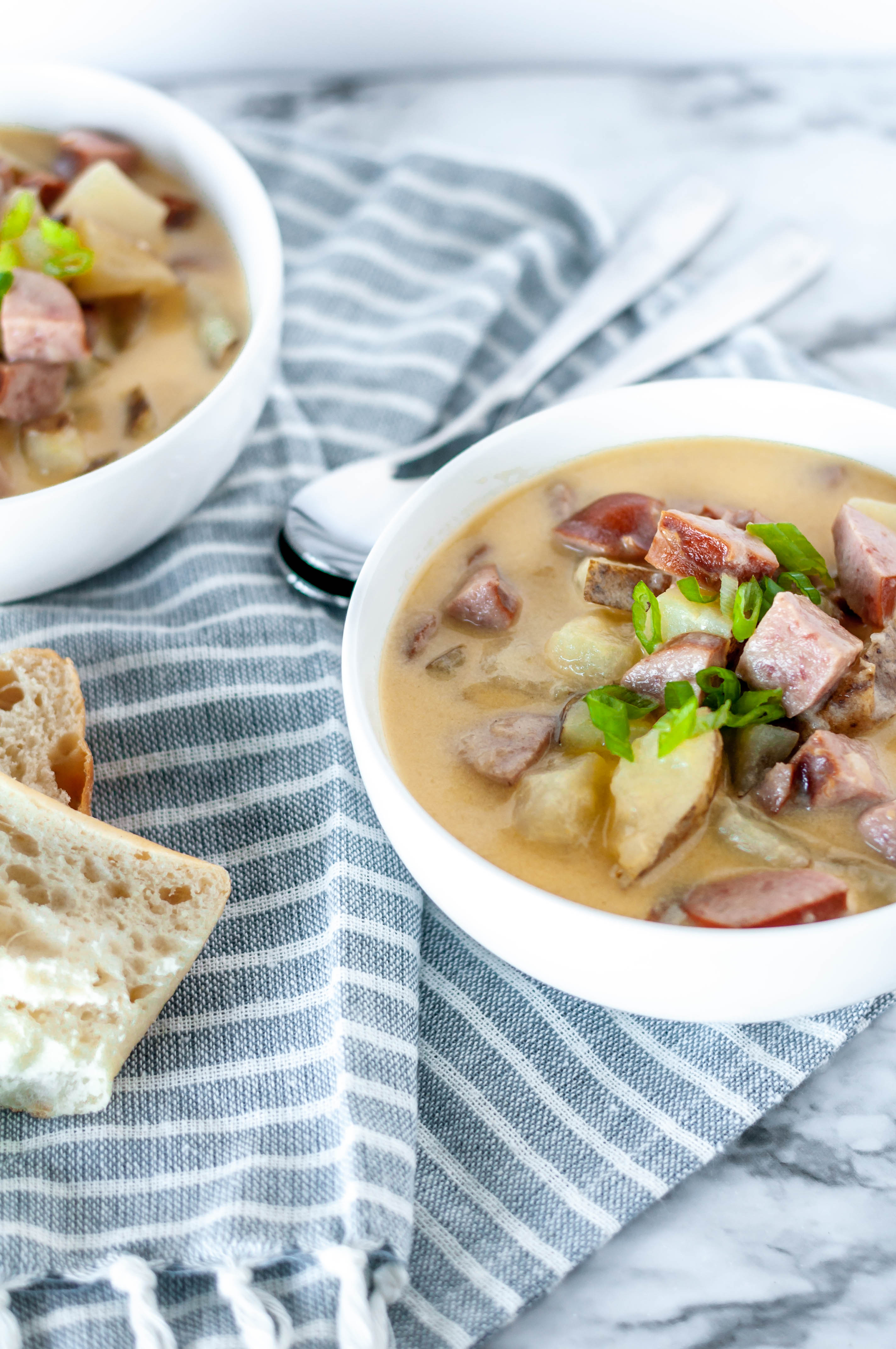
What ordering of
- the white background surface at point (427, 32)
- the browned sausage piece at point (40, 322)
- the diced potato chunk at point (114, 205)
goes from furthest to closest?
the white background surface at point (427, 32) → the diced potato chunk at point (114, 205) → the browned sausage piece at point (40, 322)

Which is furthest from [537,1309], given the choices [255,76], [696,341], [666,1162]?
[255,76]

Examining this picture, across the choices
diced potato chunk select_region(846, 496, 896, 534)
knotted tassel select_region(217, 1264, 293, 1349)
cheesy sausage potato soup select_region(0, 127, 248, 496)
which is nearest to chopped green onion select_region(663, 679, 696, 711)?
diced potato chunk select_region(846, 496, 896, 534)

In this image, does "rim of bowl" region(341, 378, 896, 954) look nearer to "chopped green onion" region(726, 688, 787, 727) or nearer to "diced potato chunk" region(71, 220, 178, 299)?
"chopped green onion" region(726, 688, 787, 727)

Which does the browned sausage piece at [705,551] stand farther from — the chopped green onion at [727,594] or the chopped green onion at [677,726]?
the chopped green onion at [677,726]

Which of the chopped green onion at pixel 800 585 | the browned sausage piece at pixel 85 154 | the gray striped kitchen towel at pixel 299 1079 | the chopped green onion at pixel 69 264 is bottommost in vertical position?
the gray striped kitchen towel at pixel 299 1079

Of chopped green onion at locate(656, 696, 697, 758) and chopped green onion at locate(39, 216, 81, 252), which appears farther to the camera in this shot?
chopped green onion at locate(39, 216, 81, 252)

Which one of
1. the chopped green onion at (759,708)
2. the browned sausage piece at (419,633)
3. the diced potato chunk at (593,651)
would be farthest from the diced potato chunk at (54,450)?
the chopped green onion at (759,708)

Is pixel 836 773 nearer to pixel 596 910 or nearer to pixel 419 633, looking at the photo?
pixel 596 910
